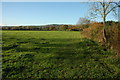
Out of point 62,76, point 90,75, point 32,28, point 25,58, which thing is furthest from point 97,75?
point 32,28

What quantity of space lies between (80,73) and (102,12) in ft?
36.2

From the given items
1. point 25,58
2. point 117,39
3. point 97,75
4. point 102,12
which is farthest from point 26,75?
point 102,12

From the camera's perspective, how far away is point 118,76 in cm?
560

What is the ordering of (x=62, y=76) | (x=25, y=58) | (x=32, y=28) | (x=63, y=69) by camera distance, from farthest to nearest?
1. (x=32, y=28)
2. (x=25, y=58)
3. (x=63, y=69)
4. (x=62, y=76)

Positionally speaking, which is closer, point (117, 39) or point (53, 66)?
point (53, 66)

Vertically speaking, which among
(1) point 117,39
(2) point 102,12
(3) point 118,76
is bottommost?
(3) point 118,76

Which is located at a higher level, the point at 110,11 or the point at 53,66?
the point at 110,11

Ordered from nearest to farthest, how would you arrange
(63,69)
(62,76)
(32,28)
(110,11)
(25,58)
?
1. (62,76)
2. (63,69)
3. (25,58)
4. (110,11)
5. (32,28)

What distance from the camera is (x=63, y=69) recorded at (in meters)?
6.36

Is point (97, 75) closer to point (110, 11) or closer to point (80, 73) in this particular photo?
point (80, 73)

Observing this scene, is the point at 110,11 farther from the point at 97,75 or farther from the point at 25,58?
the point at 25,58

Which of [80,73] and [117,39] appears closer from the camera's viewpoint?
[80,73]

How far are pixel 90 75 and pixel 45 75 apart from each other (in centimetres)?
241

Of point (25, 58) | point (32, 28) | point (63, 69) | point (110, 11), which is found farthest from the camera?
point (32, 28)
